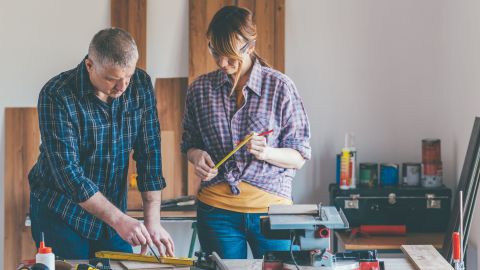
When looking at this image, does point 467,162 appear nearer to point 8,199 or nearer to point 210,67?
point 210,67

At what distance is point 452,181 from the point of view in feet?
14.7

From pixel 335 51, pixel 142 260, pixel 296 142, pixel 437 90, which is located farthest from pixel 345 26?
pixel 142 260

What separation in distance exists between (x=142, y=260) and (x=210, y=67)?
6.56ft

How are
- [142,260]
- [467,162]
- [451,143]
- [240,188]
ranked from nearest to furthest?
[142,260]
[240,188]
[467,162]
[451,143]

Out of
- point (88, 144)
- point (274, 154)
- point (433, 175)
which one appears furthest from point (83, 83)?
point (433, 175)

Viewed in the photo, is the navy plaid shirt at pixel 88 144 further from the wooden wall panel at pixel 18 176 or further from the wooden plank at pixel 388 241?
the wooden wall panel at pixel 18 176

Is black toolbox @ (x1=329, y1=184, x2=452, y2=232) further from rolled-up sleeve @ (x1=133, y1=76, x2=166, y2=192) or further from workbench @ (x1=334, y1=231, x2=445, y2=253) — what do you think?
rolled-up sleeve @ (x1=133, y1=76, x2=166, y2=192)

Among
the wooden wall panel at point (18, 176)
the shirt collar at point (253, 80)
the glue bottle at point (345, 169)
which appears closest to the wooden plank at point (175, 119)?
the wooden wall panel at point (18, 176)

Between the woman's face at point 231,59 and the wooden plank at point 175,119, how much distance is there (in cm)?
158

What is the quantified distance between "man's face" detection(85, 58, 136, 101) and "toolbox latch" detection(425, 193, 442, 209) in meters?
2.14

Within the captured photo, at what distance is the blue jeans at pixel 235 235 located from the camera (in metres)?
3.01

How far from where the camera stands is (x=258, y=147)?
295 centimetres

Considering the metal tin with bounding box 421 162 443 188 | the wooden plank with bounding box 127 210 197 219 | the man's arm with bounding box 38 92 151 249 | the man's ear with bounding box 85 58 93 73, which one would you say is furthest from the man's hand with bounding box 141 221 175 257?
the metal tin with bounding box 421 162 443 188

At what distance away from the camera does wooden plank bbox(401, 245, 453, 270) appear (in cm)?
255
